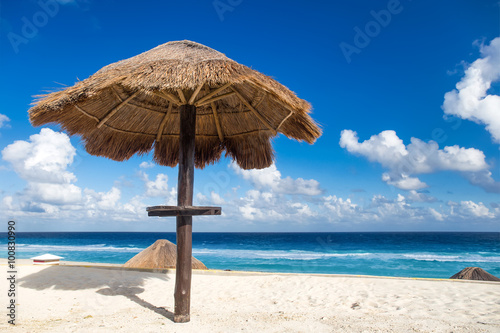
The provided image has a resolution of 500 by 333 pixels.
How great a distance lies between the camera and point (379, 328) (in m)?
3.35

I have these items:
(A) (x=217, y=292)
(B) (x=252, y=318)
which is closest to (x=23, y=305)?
(A) (x=217, y=292)

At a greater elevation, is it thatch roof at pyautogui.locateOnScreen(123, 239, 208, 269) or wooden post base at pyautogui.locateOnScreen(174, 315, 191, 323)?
wooden post base at pyautogui.locateOnScreen(174, 315, 191, 323)

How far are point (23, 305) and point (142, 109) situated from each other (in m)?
2.98

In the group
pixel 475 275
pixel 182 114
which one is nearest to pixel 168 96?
pixel 182 114

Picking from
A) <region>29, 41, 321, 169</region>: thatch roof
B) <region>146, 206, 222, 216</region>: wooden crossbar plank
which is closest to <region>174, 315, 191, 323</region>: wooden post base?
<region>146, 206, 222, 216</region>: wooden crossbar plank

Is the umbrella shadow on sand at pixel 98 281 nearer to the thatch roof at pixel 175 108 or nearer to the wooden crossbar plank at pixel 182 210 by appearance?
the wooden crossbar plank at pixel 182 210

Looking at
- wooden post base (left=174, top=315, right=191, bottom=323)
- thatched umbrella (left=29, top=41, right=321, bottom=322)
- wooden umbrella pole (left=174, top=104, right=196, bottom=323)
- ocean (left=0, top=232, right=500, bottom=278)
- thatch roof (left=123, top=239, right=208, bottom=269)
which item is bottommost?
ocean (left=0, top=232, right=500, bottom=278)

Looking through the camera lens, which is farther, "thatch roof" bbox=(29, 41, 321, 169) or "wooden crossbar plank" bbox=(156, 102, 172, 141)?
"wooden crossbar plank" bbox=(156, 102, 172, 141)

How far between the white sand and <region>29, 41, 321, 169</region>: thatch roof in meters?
2.07

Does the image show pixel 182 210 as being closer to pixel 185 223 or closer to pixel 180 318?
pixel 185 223

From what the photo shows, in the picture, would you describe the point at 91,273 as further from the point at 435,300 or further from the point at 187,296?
the point at 435,300

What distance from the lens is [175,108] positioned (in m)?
5.20

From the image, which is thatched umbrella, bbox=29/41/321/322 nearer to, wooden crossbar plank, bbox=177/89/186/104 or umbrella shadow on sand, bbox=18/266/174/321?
wooden crossbar plank, bbox=177/89/186/104

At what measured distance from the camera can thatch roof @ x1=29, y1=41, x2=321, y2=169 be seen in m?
3.58
